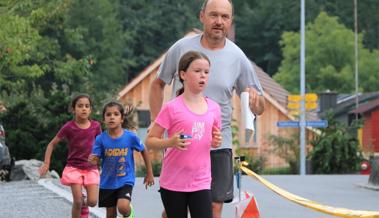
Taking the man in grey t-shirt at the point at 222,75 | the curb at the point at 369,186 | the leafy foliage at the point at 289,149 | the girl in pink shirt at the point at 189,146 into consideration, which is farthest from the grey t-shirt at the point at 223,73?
the leafy foliage at the point at 289,149

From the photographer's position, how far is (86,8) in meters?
82.1

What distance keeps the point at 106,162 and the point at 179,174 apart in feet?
8.90

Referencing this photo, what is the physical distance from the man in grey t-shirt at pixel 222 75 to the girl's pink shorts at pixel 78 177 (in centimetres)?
331

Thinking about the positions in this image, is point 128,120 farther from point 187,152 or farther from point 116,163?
point 187,152

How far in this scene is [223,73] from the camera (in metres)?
7.91

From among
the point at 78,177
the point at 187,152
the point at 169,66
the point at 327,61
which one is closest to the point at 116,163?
the point at 78,177

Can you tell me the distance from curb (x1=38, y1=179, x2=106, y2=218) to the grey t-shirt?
4784 millimetres

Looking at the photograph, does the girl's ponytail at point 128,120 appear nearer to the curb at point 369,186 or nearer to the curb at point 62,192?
the curb at point 62,192

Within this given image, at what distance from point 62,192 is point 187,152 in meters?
10.6

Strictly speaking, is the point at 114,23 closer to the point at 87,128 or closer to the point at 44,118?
the point at 44,118

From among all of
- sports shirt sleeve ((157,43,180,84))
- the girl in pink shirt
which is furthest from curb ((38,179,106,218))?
the girl in pink shirt

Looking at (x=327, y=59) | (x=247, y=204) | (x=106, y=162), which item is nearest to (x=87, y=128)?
(x=106, y=162)

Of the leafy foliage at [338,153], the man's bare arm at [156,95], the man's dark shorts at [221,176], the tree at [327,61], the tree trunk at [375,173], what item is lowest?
the man's dark shorts at [221,176]

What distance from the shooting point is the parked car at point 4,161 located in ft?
69.6
